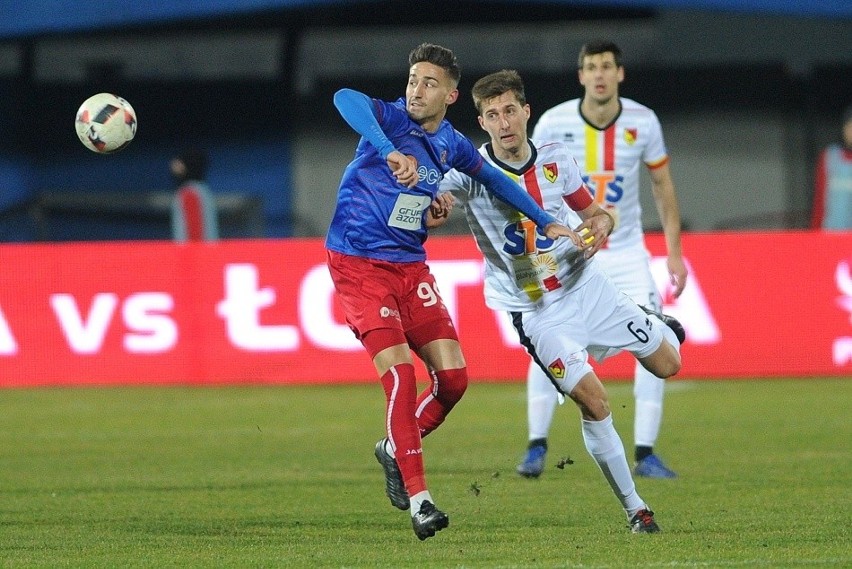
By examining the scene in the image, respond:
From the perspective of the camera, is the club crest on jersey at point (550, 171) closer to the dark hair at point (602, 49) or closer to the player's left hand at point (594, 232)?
the player's left hand at point (594, 232)

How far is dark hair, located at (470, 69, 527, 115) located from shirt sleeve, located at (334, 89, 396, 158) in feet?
2.10

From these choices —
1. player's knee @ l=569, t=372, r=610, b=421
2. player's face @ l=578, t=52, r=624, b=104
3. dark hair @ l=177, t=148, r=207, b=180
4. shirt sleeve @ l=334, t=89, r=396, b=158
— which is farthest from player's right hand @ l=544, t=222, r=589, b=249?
dark hair @ l=177, t=148, r=207, b=180

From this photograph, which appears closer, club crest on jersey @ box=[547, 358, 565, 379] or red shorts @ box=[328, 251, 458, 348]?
red shorts @ box=[328, 251, 458, 348]

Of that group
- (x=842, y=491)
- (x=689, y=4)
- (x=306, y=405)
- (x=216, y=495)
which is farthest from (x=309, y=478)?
(x=689, y=4)

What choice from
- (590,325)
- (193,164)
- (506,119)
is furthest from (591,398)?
(193,164)

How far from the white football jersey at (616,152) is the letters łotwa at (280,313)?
5303 mm

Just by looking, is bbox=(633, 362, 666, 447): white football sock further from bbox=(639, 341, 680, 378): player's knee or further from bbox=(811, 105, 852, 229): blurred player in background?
bbox=(811, 105, 852, 229): blurred player in background

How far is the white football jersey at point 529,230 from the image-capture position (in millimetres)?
7328

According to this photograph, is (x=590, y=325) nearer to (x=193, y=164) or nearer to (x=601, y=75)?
(x=601, y=75)

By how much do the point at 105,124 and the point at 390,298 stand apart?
6.02 ft

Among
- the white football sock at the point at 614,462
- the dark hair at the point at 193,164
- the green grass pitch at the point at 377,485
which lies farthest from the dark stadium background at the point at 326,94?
the white football sock at the point at 614,462

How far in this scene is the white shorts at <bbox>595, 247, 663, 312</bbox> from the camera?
9.04 metres

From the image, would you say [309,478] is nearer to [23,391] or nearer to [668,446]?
[668,446]

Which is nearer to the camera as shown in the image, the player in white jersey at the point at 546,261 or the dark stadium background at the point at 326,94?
the player in white jersey at the point at 546,261
